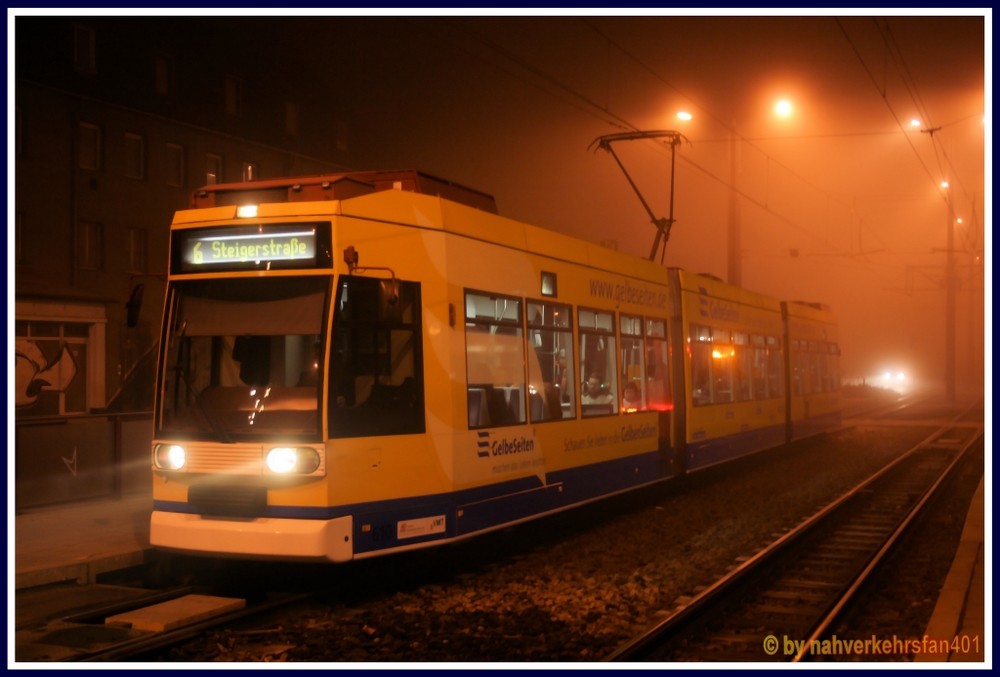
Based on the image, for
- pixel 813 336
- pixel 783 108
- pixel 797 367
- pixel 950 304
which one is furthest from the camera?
pixel 950 304

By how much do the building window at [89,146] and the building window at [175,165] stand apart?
3.21 metres

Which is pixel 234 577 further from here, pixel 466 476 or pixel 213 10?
pixel 213 10

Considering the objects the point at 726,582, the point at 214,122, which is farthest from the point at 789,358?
the point at 214,122

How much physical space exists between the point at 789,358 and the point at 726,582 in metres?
14.1

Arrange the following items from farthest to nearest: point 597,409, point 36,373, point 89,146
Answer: point 89,146 < point 36,373 < point 597,409

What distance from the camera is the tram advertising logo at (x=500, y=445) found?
31.2ft

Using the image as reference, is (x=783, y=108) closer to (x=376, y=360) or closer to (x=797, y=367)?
(x=797, y=367)

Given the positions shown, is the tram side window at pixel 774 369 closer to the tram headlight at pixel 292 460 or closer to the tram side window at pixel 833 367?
the tram side window at pixel 833 367

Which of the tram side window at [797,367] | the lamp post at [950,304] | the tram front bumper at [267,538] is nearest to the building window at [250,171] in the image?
the tram side window at [797,367]

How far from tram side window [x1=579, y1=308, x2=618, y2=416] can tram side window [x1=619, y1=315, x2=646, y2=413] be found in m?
0.38

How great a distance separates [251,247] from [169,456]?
5.83 feet

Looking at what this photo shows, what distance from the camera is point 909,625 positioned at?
8266 mm

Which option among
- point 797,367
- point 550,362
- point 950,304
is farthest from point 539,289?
point 950,304

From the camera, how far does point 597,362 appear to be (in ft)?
39.6
